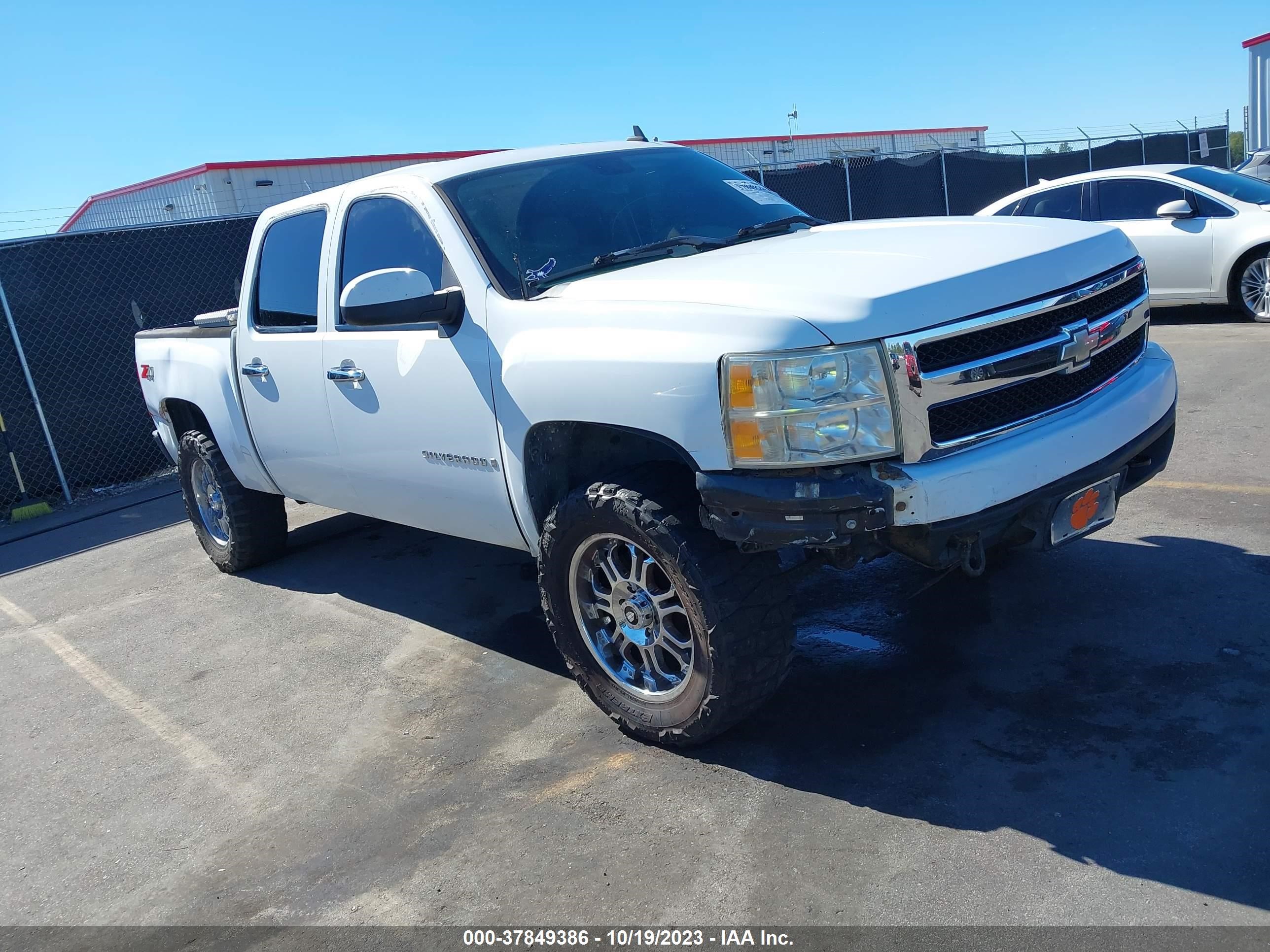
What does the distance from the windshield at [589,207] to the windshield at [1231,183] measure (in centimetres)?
788

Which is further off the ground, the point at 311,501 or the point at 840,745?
the point at 311,501

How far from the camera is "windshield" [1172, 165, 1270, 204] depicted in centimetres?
1056

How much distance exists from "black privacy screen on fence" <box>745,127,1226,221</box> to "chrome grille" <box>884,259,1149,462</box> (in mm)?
12661

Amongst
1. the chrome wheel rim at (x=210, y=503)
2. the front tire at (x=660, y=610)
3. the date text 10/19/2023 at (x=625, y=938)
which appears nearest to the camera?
the date text 10/19/2023 at (x=625, y=938)

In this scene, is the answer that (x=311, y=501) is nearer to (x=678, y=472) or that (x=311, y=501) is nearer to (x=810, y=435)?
(x=678, y=472)

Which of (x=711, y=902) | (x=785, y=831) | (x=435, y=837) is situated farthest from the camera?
(x=435, y=837)

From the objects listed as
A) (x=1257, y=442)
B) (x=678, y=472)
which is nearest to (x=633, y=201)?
(x=678, y=472)

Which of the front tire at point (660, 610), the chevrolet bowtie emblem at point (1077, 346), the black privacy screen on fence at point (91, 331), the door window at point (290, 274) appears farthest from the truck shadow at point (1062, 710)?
the black privacy screen on fence at point (91, 331)

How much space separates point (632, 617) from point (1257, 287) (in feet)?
30.8

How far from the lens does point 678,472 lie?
11.9ft

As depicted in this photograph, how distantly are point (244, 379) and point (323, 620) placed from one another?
4.41 ft

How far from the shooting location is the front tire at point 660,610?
3361 millimetres

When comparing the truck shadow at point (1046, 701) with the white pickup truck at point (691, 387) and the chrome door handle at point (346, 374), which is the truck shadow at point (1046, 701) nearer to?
the white pickup truck at point (691, 387)

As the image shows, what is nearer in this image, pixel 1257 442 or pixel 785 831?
pixel 785 831
